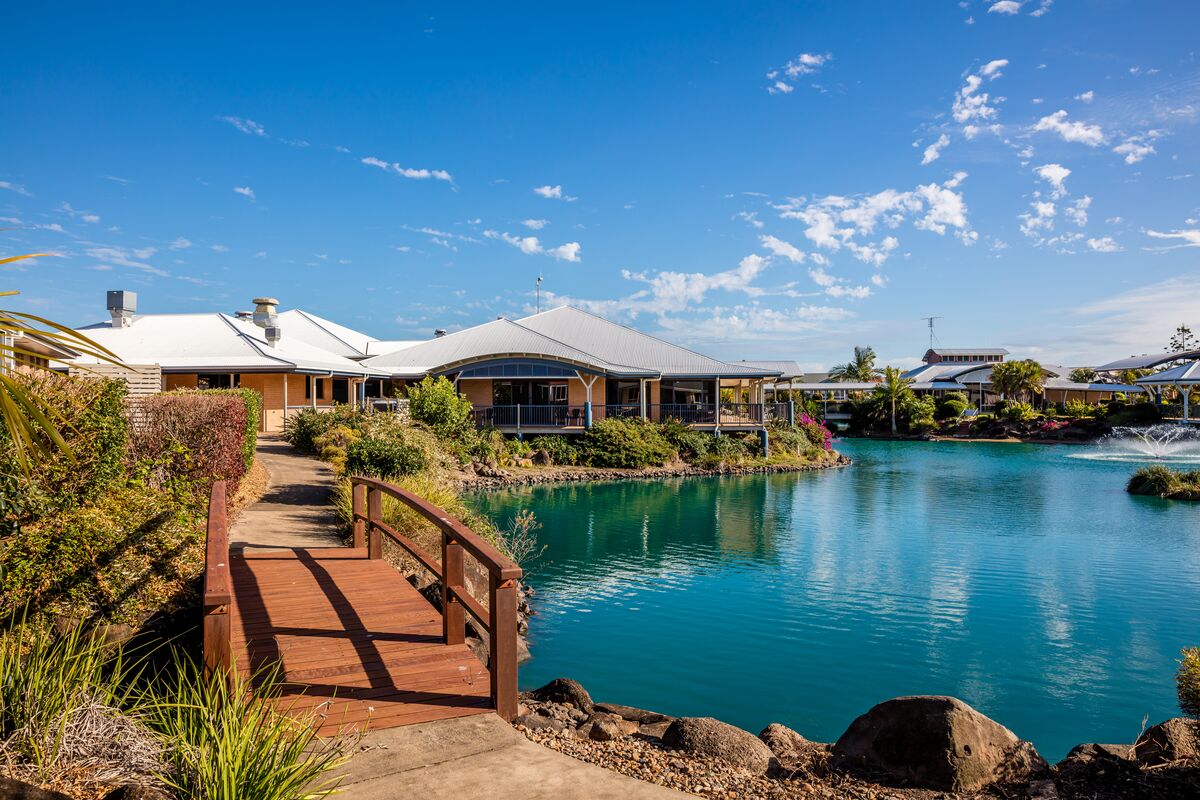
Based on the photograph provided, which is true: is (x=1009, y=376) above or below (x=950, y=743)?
above

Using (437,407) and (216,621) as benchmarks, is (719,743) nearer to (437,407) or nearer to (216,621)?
(216,621)

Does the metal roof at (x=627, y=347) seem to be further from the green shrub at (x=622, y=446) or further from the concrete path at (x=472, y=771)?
the concrete path at (x=472, y=771)

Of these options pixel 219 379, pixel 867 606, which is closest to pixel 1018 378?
pixel 867 606

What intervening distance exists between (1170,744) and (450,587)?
5.55m

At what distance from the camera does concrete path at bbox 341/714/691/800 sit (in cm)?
418

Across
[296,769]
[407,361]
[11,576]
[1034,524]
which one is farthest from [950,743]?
[407,361]

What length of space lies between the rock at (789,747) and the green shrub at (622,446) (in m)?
23.8

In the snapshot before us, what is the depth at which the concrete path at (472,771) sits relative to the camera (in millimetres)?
4180

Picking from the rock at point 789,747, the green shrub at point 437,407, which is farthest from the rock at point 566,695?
the green shrub at point 437,407

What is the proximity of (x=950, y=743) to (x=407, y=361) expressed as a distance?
34.6m

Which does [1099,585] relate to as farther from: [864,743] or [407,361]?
[407,361]

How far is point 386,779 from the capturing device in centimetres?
427

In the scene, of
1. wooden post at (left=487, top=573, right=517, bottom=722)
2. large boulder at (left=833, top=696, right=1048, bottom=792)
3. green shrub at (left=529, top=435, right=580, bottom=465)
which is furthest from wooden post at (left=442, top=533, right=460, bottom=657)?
green shrub at (left=529, top=435, right=580, bottom=465)

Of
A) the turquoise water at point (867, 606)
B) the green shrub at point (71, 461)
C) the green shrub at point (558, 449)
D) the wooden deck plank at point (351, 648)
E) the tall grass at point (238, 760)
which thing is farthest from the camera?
the green shrub at point (558, 449)
